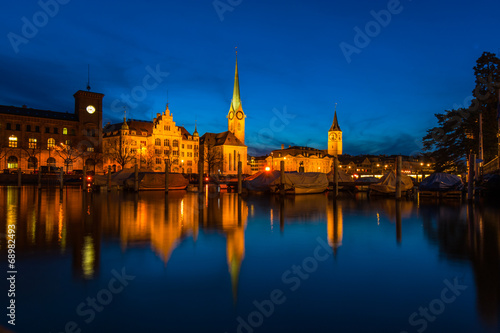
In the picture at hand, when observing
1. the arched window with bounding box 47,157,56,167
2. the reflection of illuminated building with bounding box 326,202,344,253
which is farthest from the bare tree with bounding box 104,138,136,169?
the reflection of illuminated building with bounding box 326,202,344,253

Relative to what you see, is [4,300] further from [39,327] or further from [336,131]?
[336,131]

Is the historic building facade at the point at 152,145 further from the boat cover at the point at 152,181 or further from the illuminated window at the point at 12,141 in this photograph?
the boat cover at the point at 152,181

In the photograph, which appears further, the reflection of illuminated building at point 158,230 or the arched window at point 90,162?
the arched window at point 90,162

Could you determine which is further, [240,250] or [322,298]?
[240,250]

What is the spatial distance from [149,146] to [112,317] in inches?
3518

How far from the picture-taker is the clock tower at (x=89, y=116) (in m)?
85.2

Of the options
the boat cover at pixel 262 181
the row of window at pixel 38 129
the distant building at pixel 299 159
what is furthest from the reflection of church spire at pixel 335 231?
the distant building at pixel 299 159

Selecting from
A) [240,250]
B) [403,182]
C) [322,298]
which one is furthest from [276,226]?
[403,182]

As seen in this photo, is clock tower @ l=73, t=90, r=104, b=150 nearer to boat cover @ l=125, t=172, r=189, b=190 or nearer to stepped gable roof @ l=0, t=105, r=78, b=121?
stepped gable roof @ l=0, t=105, r=78, b=121

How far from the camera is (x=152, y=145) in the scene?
300 feet

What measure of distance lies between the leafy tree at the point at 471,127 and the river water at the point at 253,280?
35988 millimetres

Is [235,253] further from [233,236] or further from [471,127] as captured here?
[471,127]

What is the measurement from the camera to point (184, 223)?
547 inches

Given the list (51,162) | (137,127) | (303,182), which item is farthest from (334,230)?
(137,127)
